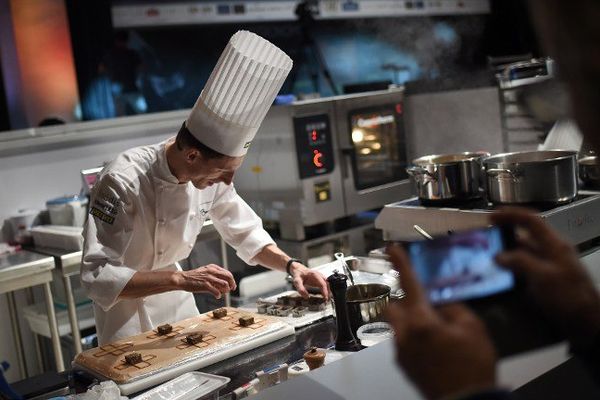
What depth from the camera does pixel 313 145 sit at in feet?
13.7

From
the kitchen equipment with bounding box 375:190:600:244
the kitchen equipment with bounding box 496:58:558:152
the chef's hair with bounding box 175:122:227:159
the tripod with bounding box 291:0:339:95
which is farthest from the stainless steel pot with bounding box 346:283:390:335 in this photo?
the tripod with bounding box 291:0:339:95

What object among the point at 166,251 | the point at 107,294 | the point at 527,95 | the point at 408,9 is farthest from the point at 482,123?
the point at 107,294

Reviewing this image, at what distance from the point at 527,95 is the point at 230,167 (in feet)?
7.33

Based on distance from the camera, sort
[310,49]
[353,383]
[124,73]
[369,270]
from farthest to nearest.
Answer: [310,49] → [124,73] → [369,270] → [353,383]

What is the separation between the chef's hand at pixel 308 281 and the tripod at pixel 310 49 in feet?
11.6

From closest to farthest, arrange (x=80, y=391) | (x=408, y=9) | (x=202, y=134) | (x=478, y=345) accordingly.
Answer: (x=478, y=345) → (x=80, y=391) → (x=202, y=134) → (x=408, y=9)

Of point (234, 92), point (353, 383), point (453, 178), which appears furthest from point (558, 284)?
point (234, 92)

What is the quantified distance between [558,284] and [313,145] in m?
3.38

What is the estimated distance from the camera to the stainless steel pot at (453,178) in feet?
7.56

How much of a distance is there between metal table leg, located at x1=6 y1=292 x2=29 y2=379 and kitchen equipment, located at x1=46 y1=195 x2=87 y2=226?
0.52 metres

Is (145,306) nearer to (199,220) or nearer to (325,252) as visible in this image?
(199,220)

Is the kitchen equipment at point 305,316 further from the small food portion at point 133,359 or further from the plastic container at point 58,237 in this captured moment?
the plastic container at point 58,237

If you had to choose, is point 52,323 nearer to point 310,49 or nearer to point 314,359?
point 314,359

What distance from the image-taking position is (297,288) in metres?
2.34
